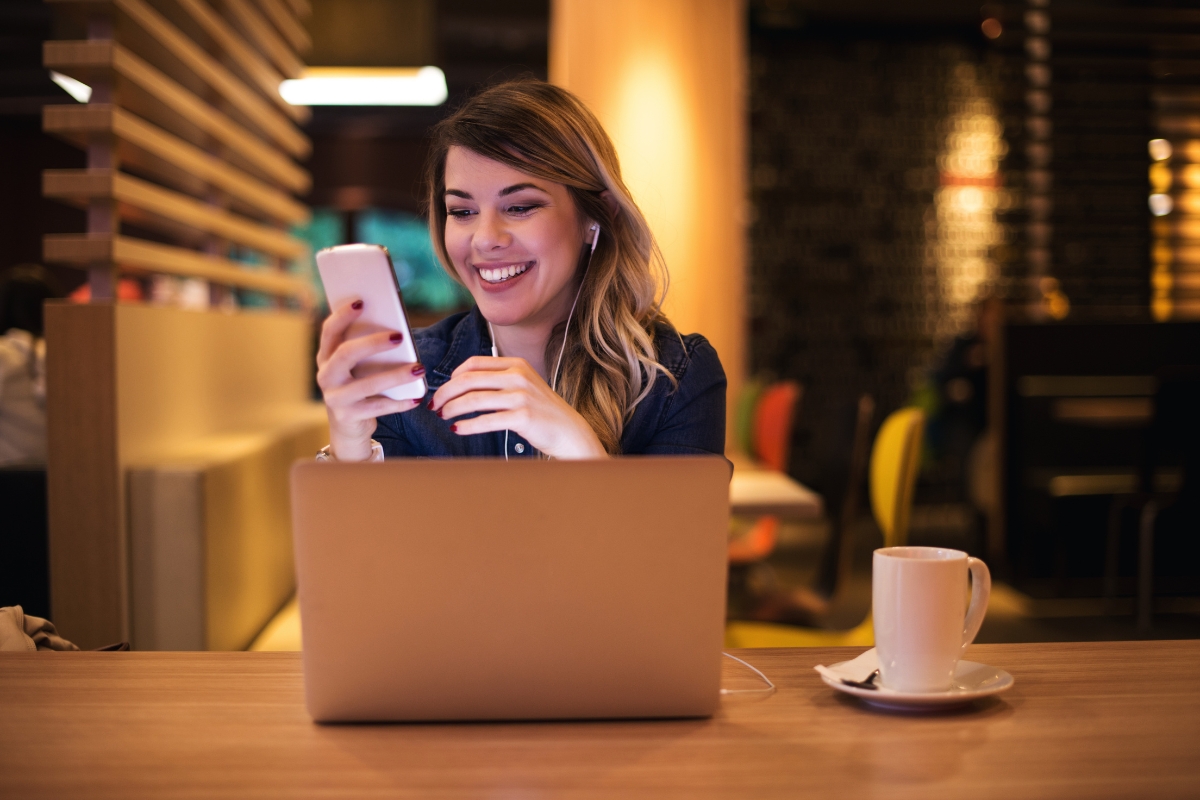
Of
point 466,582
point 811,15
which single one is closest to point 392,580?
point 466,582

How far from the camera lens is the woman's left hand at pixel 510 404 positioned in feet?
3.58

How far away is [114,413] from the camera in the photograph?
2.12 metres

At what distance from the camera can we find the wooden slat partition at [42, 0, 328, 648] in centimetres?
212

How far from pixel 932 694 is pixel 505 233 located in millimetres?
915

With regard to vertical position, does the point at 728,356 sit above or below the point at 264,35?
below

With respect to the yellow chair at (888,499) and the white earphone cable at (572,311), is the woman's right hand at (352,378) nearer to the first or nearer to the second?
the white earphone cable at (572,311)

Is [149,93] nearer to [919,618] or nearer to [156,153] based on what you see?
[156,153]

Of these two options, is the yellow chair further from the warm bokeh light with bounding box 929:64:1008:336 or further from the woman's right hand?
the warm bokeh light with bounding box 929:64:1008:336

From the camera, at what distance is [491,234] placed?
152 centimetres

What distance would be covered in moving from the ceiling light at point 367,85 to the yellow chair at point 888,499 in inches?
137

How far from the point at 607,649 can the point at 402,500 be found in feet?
→ 0.66

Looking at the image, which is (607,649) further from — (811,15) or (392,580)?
(811,15)

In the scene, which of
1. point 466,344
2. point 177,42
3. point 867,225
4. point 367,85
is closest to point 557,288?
point 466,344

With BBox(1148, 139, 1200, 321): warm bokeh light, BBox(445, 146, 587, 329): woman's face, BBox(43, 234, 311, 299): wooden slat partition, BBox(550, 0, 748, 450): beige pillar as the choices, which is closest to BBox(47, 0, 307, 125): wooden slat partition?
BBox(43, 234, 311, 299): wooden slat partition
